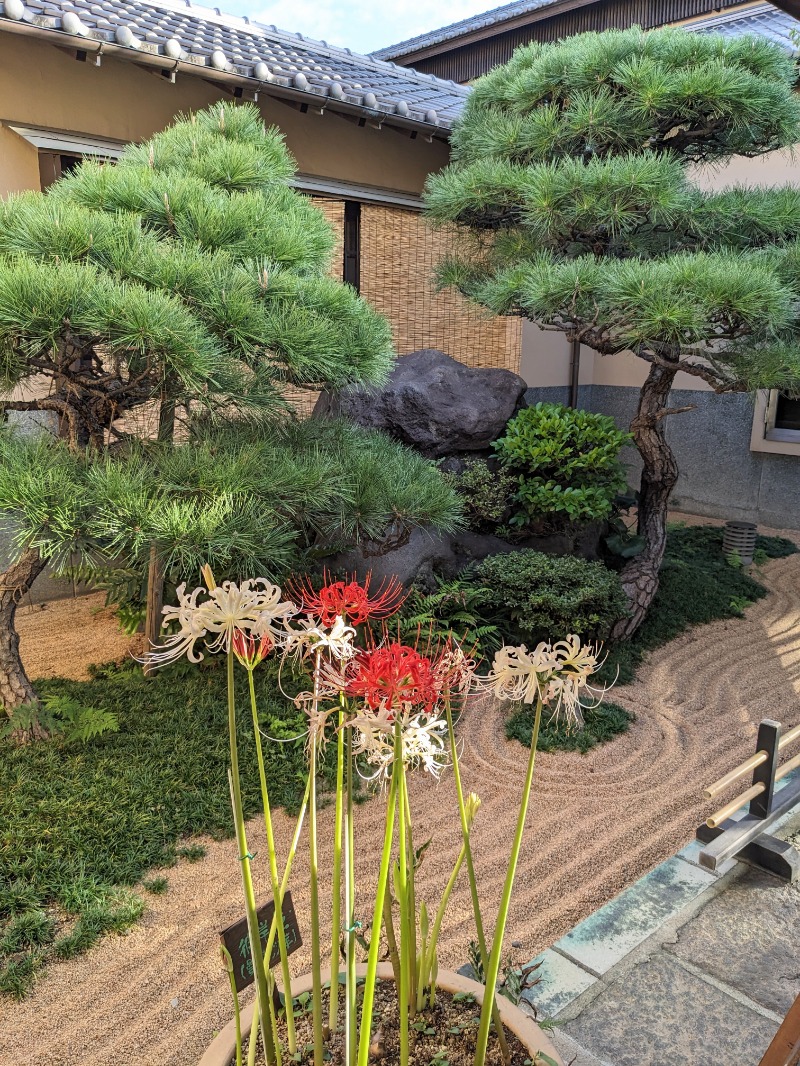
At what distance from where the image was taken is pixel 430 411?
5.70 metres

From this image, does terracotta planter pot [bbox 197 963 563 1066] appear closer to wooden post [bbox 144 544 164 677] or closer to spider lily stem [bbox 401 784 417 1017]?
spider lily stem [bbox 401 784 417 1017]

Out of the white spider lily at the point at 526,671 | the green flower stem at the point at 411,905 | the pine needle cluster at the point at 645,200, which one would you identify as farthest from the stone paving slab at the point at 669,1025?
the pine needle cluster at the point at 645,200

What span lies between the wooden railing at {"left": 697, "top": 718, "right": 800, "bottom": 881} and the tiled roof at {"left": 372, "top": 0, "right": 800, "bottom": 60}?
6.50 metres

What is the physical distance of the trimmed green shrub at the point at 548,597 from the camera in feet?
15.3

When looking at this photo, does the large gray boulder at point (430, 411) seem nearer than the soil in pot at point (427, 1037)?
No

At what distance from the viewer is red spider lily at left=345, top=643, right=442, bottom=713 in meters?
1.13

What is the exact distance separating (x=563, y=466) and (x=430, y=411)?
1.01 meters

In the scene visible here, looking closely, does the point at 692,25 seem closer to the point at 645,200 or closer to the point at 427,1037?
the point at 645,200

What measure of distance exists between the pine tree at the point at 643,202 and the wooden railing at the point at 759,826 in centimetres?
222

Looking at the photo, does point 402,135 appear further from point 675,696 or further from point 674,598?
point 675,696

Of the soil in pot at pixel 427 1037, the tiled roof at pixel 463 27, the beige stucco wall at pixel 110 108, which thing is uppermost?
the tiled roof at pixel 463 27

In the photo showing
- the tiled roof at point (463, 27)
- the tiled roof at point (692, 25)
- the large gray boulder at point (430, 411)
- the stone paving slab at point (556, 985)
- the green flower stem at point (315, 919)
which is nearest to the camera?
the green flower stem at point (315, 919)

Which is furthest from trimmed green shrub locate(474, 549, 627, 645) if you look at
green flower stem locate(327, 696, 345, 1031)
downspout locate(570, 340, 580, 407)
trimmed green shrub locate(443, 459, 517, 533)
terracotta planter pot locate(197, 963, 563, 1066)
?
downspout locate(570, 340, 580, 407)

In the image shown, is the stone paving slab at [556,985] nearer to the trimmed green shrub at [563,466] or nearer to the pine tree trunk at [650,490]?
the pine tree trunk at [650,490]
